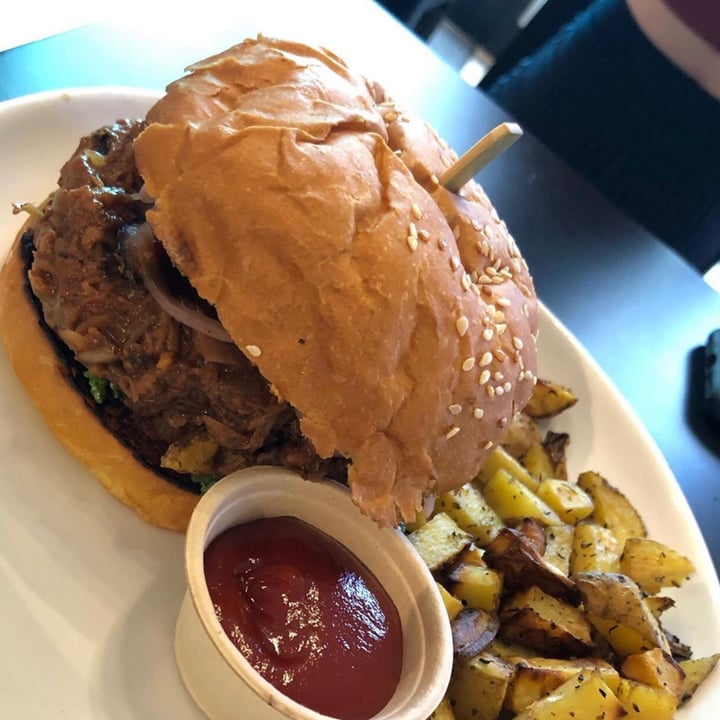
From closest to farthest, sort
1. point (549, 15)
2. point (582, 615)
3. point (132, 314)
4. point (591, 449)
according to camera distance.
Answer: point (132, 314)
point (582, 615)
point (591, 449)
point (549, 15)

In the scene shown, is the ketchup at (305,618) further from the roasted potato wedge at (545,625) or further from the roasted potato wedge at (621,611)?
the roasted potato wedge at (621,611)

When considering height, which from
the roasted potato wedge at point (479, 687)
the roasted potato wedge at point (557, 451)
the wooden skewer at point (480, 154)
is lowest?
the roasted potato wedge at point (479, 687)

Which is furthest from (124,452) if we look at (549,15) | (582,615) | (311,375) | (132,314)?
(549,15)

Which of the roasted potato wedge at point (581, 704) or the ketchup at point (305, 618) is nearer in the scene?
the ketchup at point (305, 618)

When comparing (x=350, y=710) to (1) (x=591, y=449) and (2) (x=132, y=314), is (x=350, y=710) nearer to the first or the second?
(2) (x=132, y=314)

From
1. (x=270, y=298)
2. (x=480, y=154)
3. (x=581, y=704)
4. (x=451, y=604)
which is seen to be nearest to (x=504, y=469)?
(x=451, y=604)

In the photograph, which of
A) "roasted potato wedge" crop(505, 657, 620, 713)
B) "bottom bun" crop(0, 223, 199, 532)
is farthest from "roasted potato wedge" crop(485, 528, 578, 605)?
"bottom bun" crop(0, 223, 199, 532)

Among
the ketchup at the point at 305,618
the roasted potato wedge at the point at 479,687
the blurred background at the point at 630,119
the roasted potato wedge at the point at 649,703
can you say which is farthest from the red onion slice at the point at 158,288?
the blurred background at the point at 630,119

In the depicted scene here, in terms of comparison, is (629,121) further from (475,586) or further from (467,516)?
(475,586)
